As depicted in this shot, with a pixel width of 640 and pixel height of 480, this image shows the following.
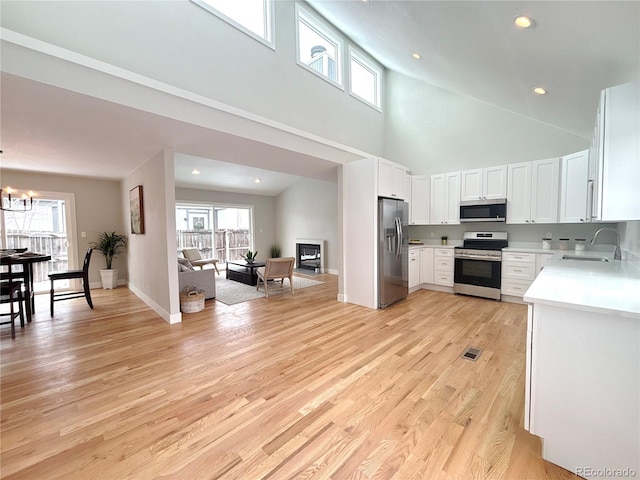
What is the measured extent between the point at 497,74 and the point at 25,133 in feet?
18.7

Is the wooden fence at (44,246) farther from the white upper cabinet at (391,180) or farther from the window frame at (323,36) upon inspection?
the white upper cabinet at (391,180)

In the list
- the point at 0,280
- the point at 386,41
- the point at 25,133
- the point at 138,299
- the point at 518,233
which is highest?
the point at 386,41

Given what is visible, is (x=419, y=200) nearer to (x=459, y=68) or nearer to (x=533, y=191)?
(x=533, y=191)

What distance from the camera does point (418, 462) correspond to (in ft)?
4.71

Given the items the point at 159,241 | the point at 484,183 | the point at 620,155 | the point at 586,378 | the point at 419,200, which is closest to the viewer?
the point at 586,378

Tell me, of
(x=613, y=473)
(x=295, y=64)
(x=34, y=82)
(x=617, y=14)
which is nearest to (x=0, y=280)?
(x=34, y=82)

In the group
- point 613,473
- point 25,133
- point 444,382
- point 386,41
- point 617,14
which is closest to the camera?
point 613,473

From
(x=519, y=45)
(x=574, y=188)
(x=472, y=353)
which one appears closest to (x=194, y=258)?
(x=472, y=353)

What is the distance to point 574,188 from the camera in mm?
3678

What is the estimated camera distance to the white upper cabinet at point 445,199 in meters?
5.03

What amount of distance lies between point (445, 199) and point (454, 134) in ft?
4.57

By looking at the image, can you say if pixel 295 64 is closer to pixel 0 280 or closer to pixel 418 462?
pixel 418 462

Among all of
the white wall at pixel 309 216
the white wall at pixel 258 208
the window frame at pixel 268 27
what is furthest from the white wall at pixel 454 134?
the white wall at pixel 258 208

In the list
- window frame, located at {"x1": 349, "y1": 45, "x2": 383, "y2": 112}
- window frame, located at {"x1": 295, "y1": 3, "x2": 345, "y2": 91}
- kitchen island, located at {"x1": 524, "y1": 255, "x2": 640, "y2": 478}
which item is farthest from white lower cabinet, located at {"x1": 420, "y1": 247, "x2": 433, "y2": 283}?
kitchen island, located at {"x1": 524, "y1": 255, "x2": 640, "y2": 478}
